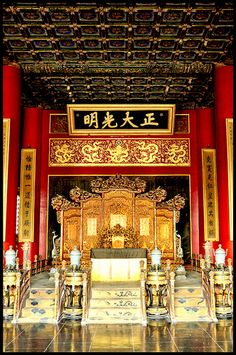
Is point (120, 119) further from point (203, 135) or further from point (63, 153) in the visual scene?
point (203, 135)

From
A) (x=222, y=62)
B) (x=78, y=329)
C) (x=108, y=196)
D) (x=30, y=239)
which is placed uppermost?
(x=222, y=62)

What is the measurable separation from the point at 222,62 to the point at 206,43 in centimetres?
72

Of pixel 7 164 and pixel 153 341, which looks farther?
pixel 7 164

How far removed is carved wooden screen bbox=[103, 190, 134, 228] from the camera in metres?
8.79

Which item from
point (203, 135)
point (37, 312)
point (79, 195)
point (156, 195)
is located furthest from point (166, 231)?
point (37, 312)

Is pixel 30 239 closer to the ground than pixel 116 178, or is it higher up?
closer to the ground

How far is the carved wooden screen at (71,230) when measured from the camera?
866 cm

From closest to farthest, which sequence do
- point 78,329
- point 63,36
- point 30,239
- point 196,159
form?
point 78,329
point 63,36
point 30,239
point 196,159

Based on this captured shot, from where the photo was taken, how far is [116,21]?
6.30m

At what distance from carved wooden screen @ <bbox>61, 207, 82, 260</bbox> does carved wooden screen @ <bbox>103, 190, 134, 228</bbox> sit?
1.90ft

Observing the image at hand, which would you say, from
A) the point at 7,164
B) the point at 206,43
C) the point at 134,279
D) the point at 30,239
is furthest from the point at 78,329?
the point at 206,43

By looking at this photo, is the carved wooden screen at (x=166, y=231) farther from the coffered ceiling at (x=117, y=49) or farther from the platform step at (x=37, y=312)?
the platform step at (x=37, y=312)

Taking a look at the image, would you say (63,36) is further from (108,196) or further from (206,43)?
(108,196)

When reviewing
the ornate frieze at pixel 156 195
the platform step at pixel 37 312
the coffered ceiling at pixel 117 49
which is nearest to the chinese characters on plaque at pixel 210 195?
the ornate frieze at pixel 156 195
